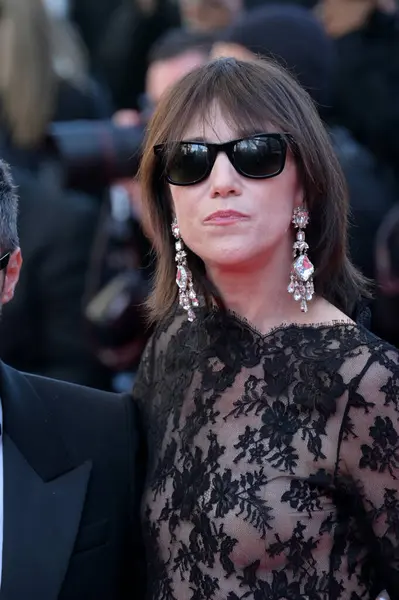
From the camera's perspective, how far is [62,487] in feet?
8.23

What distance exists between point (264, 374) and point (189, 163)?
0.45 meters

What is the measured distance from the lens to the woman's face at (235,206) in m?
2.27

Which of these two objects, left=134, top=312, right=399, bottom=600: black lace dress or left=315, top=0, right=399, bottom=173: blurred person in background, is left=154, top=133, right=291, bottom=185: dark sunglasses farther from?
left=315, top=0, right=399, bottom=173: blurred person in background

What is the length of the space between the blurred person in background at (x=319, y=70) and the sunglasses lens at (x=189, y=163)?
Result: 1.08 meters

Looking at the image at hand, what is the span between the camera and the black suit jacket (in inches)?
95.2

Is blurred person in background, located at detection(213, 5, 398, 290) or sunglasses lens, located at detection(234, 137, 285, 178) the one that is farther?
blurred person in background, located at detection(213, 5, 398, 290)

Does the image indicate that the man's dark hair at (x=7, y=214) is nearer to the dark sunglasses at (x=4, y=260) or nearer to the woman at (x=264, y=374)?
the dark sunglasses at (x=4, y=260)

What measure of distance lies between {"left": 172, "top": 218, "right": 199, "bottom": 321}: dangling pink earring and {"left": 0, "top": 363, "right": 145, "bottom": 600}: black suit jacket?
368 millimetres

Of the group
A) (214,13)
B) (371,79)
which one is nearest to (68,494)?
(371,79)

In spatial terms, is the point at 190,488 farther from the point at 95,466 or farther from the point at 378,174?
the point at 378,174

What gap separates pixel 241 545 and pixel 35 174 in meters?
2.51

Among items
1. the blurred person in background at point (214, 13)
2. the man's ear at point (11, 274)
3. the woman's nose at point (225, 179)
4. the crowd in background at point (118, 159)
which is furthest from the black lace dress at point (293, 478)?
the blurred person in background at point (214, 13)

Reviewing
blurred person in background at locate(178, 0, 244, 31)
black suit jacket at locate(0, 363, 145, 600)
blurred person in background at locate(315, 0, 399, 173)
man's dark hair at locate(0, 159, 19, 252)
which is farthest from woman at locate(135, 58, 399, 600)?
blurred person in background at locate(178, 0, 244, 31)

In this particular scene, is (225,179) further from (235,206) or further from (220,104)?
(220,104)
